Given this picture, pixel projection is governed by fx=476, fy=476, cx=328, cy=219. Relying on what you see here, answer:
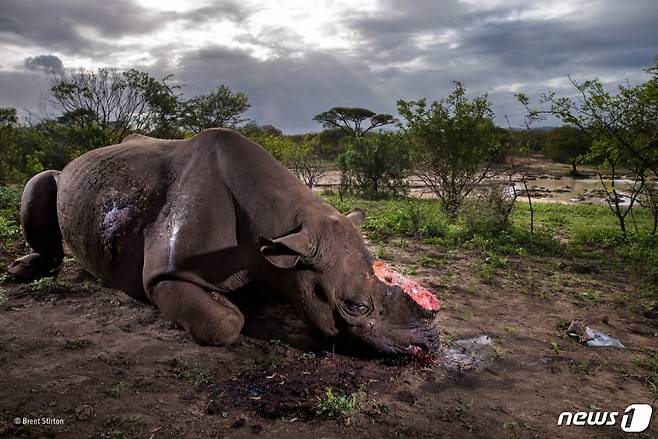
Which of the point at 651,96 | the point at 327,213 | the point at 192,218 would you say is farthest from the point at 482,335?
the point at 651,96

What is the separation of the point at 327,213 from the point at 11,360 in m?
2.93

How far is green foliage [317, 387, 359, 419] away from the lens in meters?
3.36

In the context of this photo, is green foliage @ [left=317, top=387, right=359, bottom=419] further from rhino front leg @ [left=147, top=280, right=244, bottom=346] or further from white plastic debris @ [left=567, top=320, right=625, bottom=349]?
white plastic debris @ [left=567, top=320, right=625, bottom=349]

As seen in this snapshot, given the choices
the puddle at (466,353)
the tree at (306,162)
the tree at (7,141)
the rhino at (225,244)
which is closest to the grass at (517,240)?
the puddle at (466,353)

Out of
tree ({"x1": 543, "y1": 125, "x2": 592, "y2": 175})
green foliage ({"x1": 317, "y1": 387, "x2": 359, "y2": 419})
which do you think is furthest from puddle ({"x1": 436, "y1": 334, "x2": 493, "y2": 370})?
tree ({"x1": 543, "y1": 125, "x2": 592, "y2": 175})

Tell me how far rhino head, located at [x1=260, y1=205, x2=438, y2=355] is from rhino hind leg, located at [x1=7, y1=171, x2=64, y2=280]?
12.3 ft

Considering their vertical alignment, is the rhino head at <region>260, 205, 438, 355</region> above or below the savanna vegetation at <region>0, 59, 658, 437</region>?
above

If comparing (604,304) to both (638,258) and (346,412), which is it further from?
(346,412)

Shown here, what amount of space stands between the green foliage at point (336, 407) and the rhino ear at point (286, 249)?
3.62 feet

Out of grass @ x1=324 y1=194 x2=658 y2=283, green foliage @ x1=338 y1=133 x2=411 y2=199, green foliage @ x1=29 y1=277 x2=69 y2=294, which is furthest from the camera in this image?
green foliage @ x1=338 y1=133 x2=411 y2=199

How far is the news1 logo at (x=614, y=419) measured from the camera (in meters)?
3.57

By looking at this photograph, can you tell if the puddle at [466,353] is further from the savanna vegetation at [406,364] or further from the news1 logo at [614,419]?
the news1 logo at [614,419]

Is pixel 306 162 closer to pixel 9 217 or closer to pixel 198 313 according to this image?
pixel 9 217

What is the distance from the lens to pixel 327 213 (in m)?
4.43
